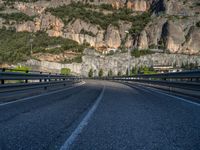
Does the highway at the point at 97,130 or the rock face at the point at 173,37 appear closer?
the highway at the point at 97,130

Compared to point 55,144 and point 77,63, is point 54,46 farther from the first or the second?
point 55,144

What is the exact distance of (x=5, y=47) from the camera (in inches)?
6407

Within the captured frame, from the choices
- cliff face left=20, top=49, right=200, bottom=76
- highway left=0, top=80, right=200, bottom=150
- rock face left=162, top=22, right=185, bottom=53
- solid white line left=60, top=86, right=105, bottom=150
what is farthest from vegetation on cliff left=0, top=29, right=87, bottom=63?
solid white line left=60, top=86, right=105, bottom=150

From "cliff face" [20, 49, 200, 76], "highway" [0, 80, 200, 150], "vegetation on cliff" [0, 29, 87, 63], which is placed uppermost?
"vegetation on cliff" [0, 29, 87, 63]

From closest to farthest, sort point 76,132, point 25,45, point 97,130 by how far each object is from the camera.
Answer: point 76,132
point 97,130
point 25,45

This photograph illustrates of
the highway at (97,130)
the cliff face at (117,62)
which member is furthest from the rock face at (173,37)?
the highway at (97,130)

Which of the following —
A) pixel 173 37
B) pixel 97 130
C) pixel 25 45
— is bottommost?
pixel 97 130

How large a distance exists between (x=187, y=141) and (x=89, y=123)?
2055 mm

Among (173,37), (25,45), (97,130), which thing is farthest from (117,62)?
(97,130)

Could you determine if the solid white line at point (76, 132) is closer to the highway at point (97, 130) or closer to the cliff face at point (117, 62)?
the highway at point (97, 130)

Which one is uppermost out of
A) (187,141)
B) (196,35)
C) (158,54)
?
(196,35)

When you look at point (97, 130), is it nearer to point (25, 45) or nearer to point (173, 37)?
point (25, 45)

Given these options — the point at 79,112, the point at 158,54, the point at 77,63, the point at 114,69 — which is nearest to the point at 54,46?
the point at 77,63

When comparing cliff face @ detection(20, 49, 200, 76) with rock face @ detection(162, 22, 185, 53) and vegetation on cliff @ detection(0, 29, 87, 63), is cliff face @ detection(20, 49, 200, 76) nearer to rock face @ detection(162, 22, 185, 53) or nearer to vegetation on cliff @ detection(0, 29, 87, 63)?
rock face @ detection(162, 22, 185, 53)
